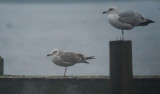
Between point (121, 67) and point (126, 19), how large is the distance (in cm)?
343

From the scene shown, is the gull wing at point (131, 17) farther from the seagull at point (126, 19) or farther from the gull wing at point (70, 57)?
the gull wing at point (70, 57)

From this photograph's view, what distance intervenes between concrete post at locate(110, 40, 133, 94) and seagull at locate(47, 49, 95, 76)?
176 inches

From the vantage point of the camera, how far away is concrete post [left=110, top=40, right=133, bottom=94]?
5355 mm

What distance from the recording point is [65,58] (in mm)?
10117

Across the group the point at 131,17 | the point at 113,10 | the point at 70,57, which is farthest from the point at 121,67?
the point at 70,57

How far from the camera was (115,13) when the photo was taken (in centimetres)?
888

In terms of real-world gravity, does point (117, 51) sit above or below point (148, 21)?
below

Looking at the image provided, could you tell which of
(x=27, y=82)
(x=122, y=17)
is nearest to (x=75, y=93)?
(x=27, y=82)

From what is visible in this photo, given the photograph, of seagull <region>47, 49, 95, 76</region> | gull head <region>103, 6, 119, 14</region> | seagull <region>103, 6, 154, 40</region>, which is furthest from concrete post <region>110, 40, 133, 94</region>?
seagull <region>47, 49, 95, 76</region>

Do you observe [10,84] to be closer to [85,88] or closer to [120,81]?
[85,88]

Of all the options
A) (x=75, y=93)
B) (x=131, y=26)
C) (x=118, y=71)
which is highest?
(x=131, y=26)

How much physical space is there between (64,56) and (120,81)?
15.8ft

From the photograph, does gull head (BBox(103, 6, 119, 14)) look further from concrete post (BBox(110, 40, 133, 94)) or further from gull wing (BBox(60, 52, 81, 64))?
concrete post (BBox(110, 40, 133, 94))

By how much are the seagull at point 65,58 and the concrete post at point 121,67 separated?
176 inches
